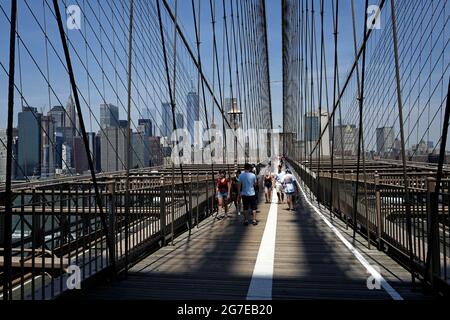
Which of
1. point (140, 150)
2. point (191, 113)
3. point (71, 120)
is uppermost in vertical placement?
point (191, 113)

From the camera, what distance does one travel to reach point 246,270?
14.4 feet

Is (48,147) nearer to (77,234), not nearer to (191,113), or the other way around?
(77,234)

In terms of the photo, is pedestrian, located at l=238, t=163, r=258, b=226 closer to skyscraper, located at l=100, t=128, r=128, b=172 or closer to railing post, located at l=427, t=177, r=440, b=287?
railing post, located at l=427, t=177, r=440, b=287

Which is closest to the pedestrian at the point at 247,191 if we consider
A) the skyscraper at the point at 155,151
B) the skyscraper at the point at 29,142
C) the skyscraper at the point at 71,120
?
the skyscraper at the point at 29,142

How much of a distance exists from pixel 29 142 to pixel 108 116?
18.5ft

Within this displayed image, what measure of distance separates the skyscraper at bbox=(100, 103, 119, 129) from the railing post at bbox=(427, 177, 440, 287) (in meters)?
10.9

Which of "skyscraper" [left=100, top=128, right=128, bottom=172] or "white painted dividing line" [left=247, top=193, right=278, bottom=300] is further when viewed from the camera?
"skyscraper" [left=100, top=128, right=128, bottom=172]

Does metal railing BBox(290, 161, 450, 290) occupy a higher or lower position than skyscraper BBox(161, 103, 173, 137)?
lower

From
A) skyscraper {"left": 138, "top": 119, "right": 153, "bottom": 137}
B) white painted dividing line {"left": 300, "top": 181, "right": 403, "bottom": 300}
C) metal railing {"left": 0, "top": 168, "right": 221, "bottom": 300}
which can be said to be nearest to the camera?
metal railing {"left": 0, "top": 168, "right": 221, "bottom": 300}

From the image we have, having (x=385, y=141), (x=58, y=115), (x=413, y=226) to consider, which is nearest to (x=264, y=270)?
(x=413, y=226)

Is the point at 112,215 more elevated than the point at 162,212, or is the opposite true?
the point at 112,215

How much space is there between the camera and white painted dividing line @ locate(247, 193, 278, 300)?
3551 millimetres

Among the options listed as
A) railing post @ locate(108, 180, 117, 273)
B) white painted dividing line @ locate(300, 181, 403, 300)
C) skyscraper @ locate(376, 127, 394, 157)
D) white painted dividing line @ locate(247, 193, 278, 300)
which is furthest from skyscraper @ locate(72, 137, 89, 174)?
skyscraper @ locate(376, 127, 394, 157)
